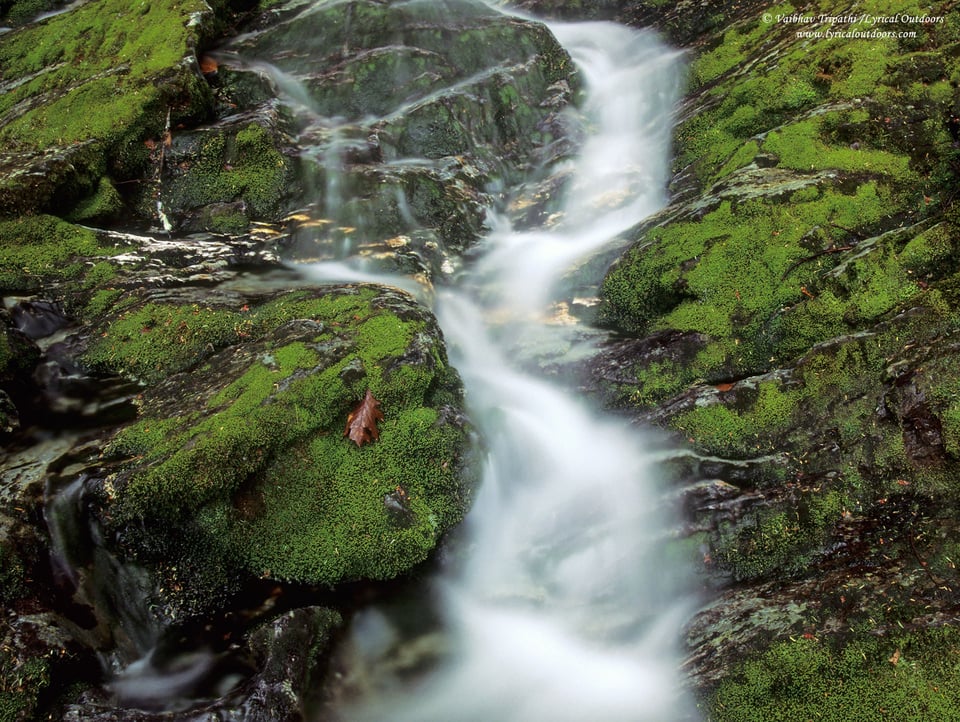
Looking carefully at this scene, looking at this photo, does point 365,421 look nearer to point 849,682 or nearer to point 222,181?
point 849,682

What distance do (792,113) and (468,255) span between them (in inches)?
179

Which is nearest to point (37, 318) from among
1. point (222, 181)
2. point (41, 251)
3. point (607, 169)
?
point (41, 251)

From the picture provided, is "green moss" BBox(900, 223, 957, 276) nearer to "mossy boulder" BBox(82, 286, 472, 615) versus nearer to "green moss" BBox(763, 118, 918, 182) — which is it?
"green moss" BBox(763, 118, 918, 182)

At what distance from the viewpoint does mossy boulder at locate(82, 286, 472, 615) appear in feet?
13.8

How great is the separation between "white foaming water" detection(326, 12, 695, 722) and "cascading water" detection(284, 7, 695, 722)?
0.01 m

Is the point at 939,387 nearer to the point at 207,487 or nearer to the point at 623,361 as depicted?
the point at 623,361

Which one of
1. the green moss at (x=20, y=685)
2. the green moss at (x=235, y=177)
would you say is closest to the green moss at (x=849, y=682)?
the green moss at (x=20, y=685)

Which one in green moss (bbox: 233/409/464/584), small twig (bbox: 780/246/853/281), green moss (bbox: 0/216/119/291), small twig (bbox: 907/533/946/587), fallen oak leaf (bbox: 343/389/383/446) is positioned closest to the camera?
small twig (bbox: 907/533/946/587)

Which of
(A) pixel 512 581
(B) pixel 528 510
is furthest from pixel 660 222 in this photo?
(A) pixel 512 581

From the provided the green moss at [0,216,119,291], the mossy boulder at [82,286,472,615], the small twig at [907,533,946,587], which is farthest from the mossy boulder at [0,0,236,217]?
the small twig at [907,533,946,587]

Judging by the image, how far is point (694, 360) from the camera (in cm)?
566

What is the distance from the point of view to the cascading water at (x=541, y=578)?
13.6ft

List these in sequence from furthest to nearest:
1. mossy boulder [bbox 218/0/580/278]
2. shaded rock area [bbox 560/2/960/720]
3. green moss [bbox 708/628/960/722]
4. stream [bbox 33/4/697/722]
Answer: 1. mossy boulder [bbox 218/0/580/278]
2. stream [bbox 33/4/697/722]
3. shaded rock area [bbox 560/2/960/720]
4. green moss [bbox 708/628/960/722]

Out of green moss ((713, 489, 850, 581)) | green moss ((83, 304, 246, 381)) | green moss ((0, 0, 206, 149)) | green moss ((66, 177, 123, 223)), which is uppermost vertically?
green moss ((0, 0, 206, 149))
